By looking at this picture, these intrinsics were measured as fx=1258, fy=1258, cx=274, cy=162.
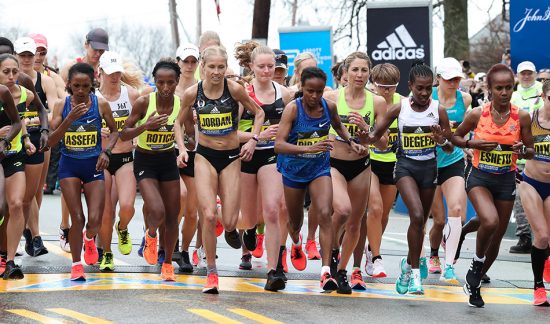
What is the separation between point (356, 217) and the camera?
37.3 feet

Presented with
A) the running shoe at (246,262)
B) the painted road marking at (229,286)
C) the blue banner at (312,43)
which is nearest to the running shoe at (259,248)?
the running shoe at (246,262)

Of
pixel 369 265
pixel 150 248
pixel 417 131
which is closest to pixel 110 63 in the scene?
pixel 150 248

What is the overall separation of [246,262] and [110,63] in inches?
97.7

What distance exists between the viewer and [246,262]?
42.1 ft

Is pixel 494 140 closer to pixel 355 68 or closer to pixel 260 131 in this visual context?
pixel 355 68

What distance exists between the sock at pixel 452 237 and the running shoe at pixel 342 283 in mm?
1458

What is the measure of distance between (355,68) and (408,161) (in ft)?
3.46

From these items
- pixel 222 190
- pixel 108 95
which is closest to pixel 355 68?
pixel 222 190

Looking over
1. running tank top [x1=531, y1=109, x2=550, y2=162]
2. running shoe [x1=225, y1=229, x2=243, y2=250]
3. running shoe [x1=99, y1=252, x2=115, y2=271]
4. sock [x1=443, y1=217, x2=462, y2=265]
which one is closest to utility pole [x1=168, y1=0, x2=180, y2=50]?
running shoe [x1=99, y1=252, x2=115, y2=271]

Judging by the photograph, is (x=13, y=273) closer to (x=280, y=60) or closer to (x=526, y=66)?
(x=280, y=60)

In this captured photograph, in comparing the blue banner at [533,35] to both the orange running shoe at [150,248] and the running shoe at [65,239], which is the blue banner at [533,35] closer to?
the running shoe at [65,239]

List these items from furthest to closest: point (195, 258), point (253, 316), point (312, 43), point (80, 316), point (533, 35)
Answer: point (312, 43) → point (533, 35) → point (195, 258) → point (253, 316) → point (80, 316)

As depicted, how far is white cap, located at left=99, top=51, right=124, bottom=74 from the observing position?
12008 mm

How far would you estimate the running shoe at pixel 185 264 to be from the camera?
12.3m
